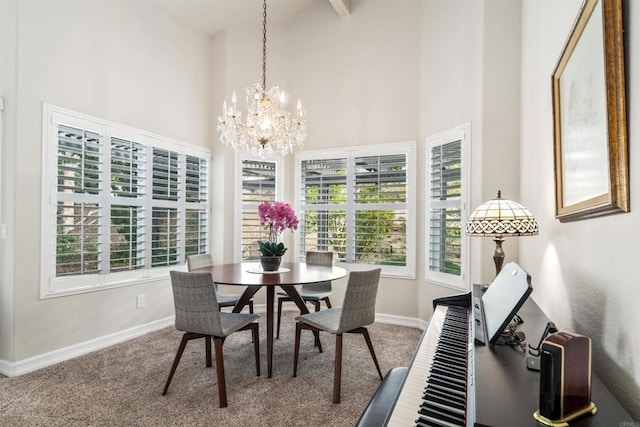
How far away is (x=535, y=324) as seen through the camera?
143 cm

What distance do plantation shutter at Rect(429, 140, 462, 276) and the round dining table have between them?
125 cm

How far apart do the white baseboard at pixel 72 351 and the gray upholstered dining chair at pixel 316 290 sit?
144 cm

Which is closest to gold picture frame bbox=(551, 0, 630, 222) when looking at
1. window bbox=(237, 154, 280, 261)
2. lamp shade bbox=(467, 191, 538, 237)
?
lamp shade bbox=(467, 191, 538, 237)

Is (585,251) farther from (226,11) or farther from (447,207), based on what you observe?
(226,11)

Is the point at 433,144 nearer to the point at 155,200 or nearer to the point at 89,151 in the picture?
the point at 155,200

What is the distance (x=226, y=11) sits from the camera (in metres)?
4.29

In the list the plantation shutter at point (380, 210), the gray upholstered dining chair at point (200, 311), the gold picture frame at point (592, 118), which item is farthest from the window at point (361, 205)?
the gold picture frame at point (592, 118)

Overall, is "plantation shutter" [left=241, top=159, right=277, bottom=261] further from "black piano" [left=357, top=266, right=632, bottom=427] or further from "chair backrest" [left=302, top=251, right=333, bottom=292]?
"black piano" [left=357, top=266, right=632, bottom=427]

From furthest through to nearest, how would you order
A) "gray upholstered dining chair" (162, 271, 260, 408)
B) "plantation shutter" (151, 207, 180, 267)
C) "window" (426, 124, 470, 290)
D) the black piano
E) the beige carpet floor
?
"plantation shutter" (151, 207, 180, 267) → "window" (426, 124, 470, 290) → "gray upholstered dining chair" (162, 271, 260, 408) → the beige carpet floor → the black piano

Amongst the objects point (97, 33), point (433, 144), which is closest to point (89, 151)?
point (97, 33)

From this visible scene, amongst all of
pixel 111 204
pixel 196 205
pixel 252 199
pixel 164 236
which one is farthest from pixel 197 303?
pixel 252 199

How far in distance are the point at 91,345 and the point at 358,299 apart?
2.58 m

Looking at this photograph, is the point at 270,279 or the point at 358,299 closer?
the point at 358,299

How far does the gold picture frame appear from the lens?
1.03m
